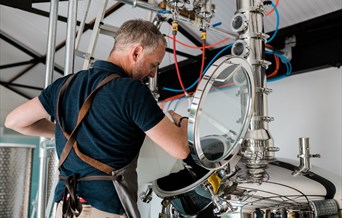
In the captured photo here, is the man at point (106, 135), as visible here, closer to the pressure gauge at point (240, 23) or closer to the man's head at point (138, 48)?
the man's head at point (138, 48)

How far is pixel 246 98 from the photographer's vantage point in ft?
4.13

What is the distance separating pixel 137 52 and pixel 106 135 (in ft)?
0.98

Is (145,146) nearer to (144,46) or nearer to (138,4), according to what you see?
(144,46)

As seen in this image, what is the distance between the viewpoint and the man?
1023mm

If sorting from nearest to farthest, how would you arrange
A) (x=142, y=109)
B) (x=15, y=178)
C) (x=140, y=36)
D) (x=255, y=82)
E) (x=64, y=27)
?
(x=142, y=109) < (x=140, y=36) < (x=255, y=82) < (x=15, y=178) < (x=64, y=27)

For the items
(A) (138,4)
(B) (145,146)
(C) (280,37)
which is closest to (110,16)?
(C) (280,37)

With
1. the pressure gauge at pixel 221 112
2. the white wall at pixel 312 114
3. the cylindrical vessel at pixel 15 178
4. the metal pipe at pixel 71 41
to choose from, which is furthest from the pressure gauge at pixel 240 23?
the cylindrical vessel at pixel 15 178

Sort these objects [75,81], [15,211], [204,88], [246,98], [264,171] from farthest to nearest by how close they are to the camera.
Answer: [15,211] < [264,171] < [246,98] < [75,81] < [204,88]

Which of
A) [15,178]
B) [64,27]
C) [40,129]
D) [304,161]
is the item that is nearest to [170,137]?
[40,129]

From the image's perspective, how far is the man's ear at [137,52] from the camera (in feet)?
3.83

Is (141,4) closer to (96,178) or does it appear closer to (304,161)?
(96,178)

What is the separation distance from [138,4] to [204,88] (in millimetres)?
619

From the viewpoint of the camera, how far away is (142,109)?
3.30 feet

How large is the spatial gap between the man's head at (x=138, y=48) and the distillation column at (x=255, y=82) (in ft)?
1.25
